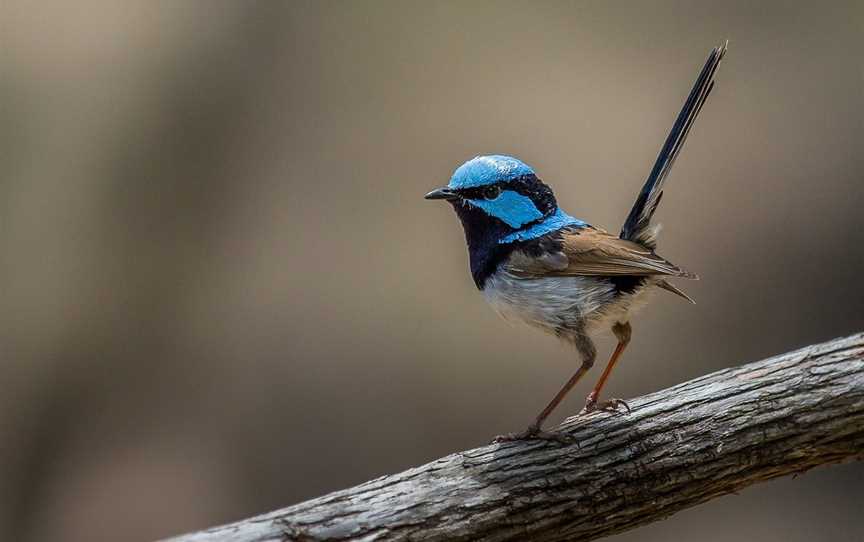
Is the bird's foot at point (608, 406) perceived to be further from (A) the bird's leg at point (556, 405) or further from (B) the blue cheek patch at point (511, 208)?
(B) the blue cheek patch at point (511, 208)

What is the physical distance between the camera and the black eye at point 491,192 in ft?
11.2

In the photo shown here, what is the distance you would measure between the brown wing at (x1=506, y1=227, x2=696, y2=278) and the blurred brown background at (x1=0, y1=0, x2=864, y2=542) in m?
2.74

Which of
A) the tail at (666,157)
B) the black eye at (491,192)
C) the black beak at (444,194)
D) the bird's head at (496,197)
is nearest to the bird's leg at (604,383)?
the tail at (666,157)

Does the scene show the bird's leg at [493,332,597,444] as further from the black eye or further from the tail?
the black eye

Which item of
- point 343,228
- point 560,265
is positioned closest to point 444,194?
point 560,265

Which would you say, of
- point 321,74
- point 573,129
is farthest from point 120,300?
point 573,129

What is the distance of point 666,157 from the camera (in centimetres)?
360

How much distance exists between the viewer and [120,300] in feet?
22.8

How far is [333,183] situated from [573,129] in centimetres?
170

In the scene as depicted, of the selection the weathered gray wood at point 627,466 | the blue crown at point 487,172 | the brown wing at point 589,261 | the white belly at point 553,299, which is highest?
the blue crown at point 487,172

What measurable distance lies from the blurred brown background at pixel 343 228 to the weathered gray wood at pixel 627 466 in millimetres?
2526

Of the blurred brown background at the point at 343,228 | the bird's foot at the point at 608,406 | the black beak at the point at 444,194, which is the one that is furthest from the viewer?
the blurred brown background at the point at 343,228

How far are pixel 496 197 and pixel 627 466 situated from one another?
3.46 feet

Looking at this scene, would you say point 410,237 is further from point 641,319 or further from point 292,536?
point 292,536
